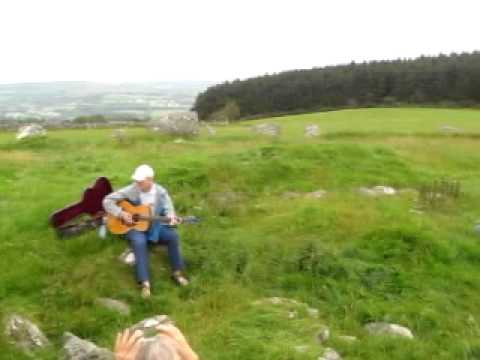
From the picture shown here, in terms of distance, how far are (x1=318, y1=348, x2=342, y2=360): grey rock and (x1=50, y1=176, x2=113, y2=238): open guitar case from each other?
17.4 feet

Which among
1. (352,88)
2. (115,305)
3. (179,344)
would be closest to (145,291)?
(115,305)

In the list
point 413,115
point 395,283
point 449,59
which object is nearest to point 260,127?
point 413,115

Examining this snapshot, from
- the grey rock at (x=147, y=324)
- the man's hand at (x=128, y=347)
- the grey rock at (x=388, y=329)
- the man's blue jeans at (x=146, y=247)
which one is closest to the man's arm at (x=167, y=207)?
the man's blue jeans at (x=146, y=247)

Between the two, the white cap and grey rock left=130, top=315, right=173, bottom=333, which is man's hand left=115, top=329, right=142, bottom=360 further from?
the white cap

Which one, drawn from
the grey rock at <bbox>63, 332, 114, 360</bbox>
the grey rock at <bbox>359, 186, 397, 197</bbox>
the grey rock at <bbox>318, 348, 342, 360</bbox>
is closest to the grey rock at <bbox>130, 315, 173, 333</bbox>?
the grey rock at <bbox>63, 332, 114, 360</bbox>

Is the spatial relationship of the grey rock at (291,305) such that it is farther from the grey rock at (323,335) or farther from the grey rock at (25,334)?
the grey rock at (25,334)

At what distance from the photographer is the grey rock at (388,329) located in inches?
327

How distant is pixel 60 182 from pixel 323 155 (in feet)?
24.5

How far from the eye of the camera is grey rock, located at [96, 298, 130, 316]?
8711 millimetres

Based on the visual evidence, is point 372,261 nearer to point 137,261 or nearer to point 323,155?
point 137,261

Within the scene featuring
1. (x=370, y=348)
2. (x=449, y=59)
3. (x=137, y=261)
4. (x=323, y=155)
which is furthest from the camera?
(x=449, y=59)

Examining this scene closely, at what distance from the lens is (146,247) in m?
9.87

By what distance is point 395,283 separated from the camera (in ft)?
32.4

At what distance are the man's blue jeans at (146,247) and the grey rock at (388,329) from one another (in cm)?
320
